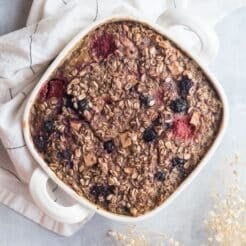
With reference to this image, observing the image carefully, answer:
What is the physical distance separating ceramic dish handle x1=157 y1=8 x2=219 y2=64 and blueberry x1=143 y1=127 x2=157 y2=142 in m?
0.13

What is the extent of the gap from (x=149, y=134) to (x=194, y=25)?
16 centimetres

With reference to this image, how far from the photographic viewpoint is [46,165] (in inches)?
37.6

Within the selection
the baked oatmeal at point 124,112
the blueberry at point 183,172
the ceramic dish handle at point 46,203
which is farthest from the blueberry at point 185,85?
the ceramic dish handle at point 46,203

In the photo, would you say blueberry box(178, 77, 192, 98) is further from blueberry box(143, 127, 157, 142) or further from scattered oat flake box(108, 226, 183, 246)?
scattered oat flake box(108, 226, 183, 246)

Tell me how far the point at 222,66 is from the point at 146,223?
273mm

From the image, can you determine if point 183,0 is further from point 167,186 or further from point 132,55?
point 167,186

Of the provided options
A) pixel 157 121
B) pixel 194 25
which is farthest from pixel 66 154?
pixel 194 25

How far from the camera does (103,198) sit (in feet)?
3.18

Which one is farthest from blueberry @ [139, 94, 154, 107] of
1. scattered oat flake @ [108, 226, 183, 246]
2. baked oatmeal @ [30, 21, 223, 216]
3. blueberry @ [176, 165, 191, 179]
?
scattered oat flake @ [108, 226, 183, 246]

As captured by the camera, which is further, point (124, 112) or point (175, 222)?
point (175, 222)

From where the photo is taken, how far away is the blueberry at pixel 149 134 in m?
0.95

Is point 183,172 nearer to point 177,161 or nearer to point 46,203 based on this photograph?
point 177,161

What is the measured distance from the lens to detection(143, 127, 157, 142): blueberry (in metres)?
0.95

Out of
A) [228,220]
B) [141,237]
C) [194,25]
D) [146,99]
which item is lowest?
[141,237]
